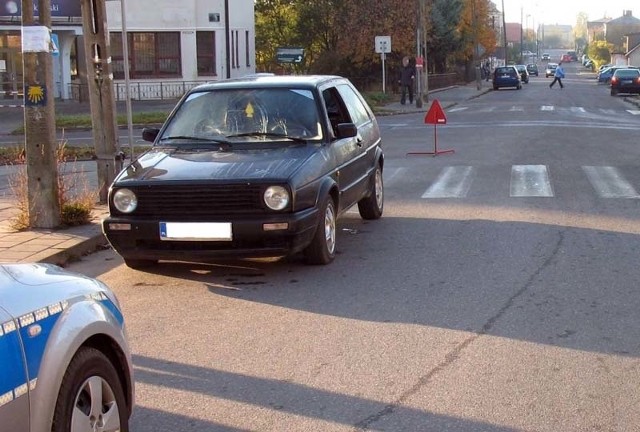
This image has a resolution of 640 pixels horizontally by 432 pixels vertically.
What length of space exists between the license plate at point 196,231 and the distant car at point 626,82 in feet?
144

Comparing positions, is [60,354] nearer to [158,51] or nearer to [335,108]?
[335,108]

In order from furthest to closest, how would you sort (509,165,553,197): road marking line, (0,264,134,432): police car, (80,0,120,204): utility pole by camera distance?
(509,165,553,197): road marking line < (80,0,120,204): utility pole < (0,264,134,432): police car

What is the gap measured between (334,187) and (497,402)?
3924 millimetres

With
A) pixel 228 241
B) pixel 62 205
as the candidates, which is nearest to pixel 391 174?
pixel 62 205

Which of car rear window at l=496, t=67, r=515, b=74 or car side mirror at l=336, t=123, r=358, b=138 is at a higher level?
car rear window at l=496, t=67, r=515, b=74

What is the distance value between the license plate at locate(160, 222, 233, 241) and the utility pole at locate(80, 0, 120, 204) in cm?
405

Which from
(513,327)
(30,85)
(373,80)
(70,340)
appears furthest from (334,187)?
(373,80)

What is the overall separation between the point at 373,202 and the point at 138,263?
11.0 ft

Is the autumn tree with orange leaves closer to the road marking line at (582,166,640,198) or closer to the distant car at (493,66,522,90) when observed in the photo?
the distant car at (493,66,522,90)

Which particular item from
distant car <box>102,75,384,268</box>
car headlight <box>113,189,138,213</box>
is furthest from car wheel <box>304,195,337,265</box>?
car headlight <box>113,189,138,213</box>

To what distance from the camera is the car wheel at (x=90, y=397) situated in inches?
132

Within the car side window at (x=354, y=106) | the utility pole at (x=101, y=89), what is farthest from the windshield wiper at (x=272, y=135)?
the utility pole at (x=101, y=89)

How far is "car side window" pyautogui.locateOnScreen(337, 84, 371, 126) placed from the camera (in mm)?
10047

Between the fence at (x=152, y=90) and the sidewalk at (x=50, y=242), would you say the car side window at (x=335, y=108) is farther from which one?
the fence at (x=152, y=90)
